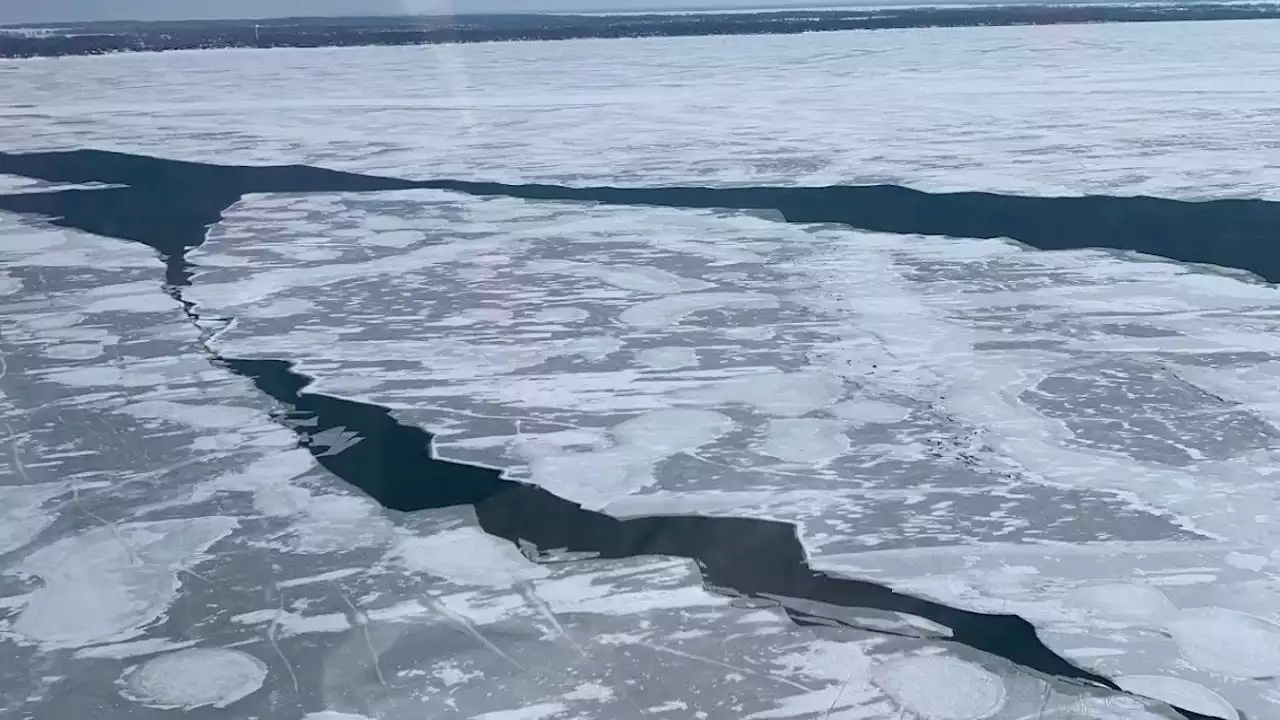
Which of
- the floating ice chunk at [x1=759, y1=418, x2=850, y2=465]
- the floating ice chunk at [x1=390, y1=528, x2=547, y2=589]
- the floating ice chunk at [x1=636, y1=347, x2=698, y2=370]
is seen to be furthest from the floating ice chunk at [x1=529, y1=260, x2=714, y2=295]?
the floating ice chunk at [x1=390, y1=528, x2=547, y2=589]

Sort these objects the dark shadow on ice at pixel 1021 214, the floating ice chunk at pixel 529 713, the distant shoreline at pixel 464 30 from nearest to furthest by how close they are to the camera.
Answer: the floating ice chunk at pixel 529 713 → the dark shadow on ice at pixel 1021 214 → the distant shoreline at pixel 464 30

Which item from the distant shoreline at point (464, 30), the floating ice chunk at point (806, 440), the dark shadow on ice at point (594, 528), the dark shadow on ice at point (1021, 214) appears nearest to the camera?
the dark shadow on ice at point (594, 528)

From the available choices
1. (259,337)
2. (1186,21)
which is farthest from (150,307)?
(1186,21)

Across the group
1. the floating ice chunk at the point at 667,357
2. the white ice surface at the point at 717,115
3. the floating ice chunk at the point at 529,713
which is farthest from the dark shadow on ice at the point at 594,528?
the white ice surface at the point at 717,115

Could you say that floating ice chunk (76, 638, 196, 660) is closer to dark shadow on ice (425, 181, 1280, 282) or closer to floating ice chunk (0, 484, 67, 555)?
floating ice chunk (0, 484, 67, 555)

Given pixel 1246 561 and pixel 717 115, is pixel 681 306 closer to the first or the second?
pixel 1246 561

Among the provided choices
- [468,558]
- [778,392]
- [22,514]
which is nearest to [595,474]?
[468,558]

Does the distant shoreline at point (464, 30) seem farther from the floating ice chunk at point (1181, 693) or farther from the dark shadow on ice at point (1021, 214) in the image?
the floating ice chunk at point (1181, 693)
